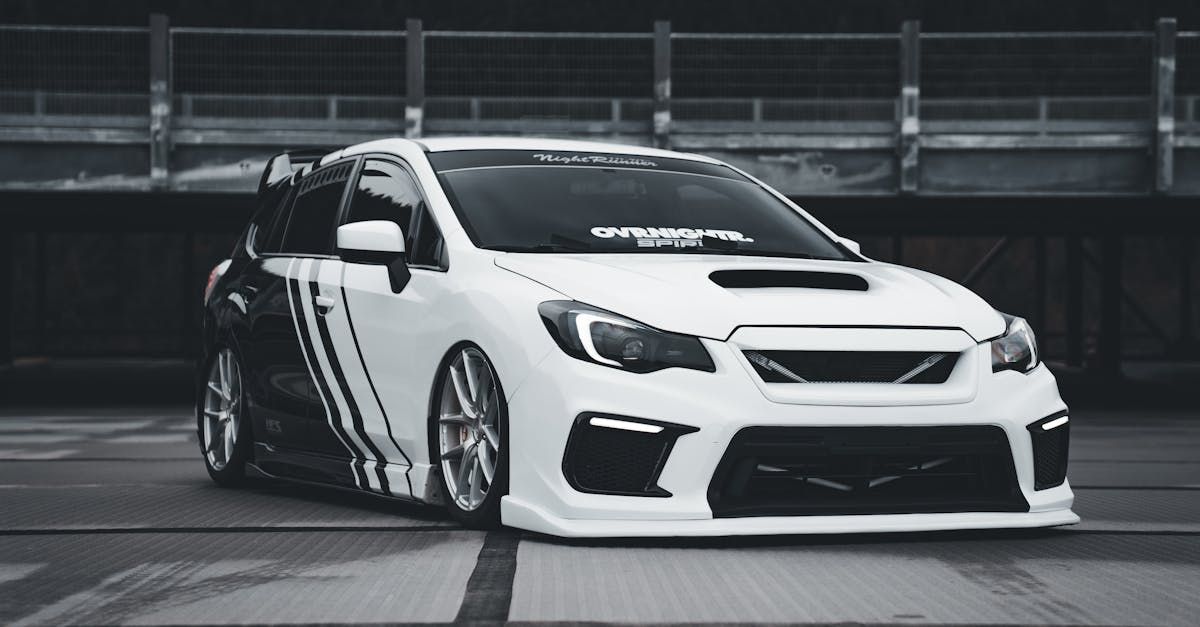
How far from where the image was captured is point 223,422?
877cm

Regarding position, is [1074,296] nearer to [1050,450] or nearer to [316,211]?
[316,211]

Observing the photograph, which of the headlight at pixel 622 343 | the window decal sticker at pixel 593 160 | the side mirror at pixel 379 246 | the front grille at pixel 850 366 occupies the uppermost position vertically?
the window decal sticker at pixel 593 160

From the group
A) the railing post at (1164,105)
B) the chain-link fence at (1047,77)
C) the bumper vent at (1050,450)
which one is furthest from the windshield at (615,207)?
the railing post at (1164,105)

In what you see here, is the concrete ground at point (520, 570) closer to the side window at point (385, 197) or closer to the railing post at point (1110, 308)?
the side window at point (385, 197)

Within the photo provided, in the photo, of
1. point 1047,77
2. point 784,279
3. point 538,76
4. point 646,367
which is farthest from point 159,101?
point 646,367

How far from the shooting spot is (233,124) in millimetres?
19172

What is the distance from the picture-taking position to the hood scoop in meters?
6.35

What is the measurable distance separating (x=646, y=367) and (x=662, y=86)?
543 inches

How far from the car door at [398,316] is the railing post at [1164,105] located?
525 inches

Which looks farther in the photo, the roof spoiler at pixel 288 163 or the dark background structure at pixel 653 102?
the dark background structure at pixel 653 102

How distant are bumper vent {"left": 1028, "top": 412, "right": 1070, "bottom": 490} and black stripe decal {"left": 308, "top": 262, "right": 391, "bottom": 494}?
2.56 m

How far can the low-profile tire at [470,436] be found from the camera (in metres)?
6.24

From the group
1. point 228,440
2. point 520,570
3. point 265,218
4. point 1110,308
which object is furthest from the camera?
point 1110,308

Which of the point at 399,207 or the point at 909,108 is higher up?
the point at 909,108
